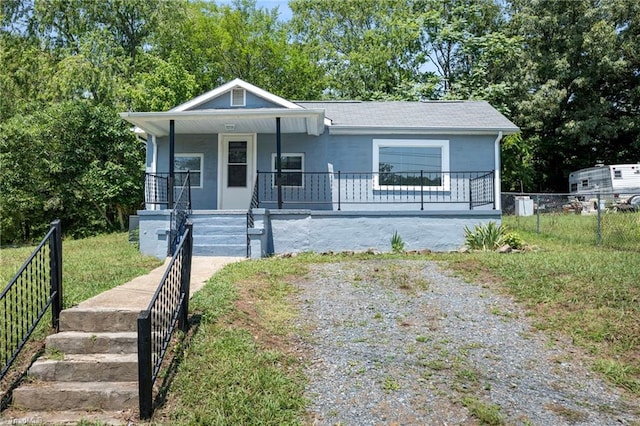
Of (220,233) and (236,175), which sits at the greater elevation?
(236,175)

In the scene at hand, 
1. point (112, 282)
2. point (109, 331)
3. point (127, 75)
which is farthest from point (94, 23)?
point (109, 331)

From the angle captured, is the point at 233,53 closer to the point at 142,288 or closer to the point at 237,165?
the point at 237,165

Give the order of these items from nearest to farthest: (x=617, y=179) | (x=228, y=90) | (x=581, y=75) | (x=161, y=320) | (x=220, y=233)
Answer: (x=161, y=320), (x=220, y=233), (x=228, y=90), (x=617, y=179), (x=581, y=75)

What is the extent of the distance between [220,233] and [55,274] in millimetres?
5039

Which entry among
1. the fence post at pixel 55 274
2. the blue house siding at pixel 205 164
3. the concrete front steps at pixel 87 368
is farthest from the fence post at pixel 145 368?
the blue house siding at pixel 205 164

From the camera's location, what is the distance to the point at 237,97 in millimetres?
11633

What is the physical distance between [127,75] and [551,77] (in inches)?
850

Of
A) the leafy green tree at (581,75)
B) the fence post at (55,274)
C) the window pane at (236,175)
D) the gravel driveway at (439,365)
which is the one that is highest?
the leafy green tree at (581,75)

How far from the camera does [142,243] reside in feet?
31.9

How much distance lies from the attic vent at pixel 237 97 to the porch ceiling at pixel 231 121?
68cm

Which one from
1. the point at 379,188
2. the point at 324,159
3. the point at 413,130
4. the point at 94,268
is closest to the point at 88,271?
the point at 94,268

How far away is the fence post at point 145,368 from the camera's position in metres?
3.38

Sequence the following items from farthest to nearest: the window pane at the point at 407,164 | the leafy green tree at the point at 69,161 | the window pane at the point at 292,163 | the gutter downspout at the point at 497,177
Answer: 1. the leafy green tree at the point at 69,161
2. the window pane at the point at 292,163
3. the window pane at the point at 407,164
4. the gutter downspout at the point at 497,177

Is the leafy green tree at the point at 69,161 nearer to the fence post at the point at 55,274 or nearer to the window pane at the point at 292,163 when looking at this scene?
the window pane at the point at 292,163
